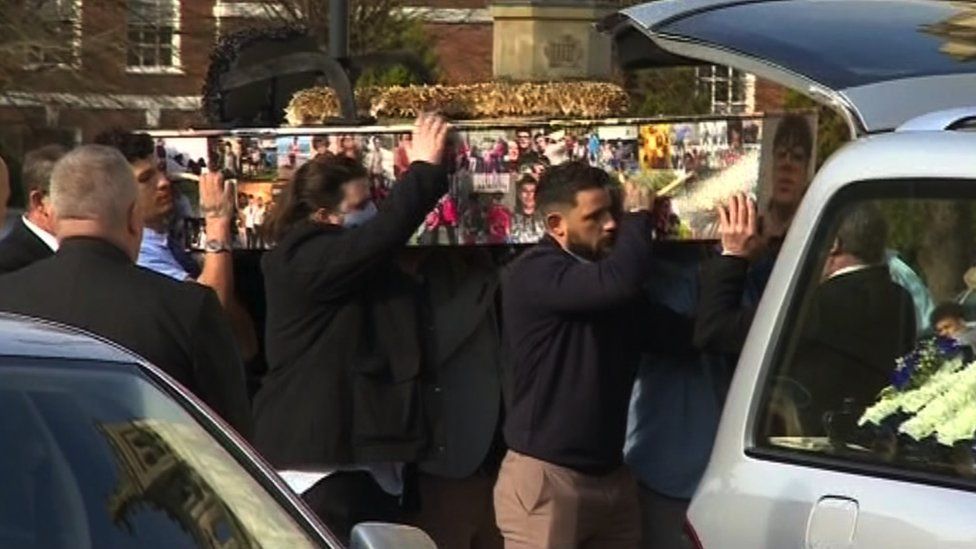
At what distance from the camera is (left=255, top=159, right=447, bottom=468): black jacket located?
6.51 m

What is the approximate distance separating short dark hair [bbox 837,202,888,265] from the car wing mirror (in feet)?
3.64

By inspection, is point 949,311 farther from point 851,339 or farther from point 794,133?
point 794,133

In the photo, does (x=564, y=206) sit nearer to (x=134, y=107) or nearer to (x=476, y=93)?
(x=476, y=93)

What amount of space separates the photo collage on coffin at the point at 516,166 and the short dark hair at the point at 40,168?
1.92 ft

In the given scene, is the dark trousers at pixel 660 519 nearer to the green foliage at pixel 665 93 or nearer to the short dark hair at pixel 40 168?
the green foliage at pixel 665 93

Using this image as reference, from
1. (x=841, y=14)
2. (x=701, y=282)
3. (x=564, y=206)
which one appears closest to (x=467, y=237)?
(x=564, y=206)

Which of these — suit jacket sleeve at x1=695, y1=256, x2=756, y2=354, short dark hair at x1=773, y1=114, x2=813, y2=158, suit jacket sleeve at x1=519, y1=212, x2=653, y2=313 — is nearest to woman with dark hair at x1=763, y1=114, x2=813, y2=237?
short dark hair at x1=773, y1=114, x2=813, y2=158

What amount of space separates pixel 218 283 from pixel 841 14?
222cm

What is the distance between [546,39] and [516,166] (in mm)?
4099

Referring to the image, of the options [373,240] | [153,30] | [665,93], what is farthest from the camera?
[153,30]

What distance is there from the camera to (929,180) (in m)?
4.44

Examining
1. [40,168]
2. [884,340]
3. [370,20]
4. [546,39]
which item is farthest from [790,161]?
[370,20]

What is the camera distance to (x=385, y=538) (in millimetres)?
4277

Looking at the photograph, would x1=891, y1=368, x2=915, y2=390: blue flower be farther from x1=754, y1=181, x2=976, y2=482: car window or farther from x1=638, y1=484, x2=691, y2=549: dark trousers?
x1=638, y1=484, x2=691, y2=549: dark trousers
